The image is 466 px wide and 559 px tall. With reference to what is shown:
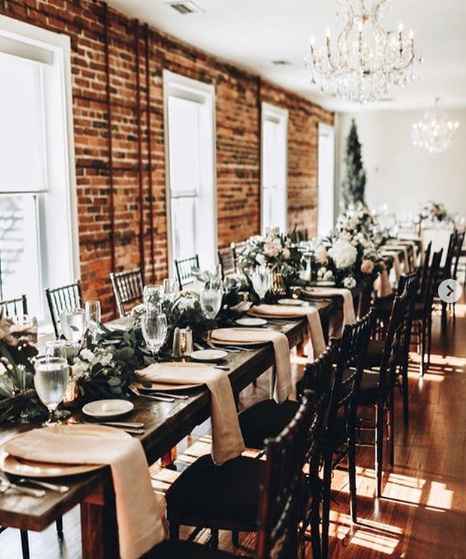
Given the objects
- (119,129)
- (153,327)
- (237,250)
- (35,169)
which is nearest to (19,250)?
(35,169)

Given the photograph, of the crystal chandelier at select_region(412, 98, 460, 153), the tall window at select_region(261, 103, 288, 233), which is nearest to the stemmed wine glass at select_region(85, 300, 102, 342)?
the tall window at select_region(261, 103, 288, 233)

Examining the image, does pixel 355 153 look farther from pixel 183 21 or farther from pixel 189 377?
pixel 189 377

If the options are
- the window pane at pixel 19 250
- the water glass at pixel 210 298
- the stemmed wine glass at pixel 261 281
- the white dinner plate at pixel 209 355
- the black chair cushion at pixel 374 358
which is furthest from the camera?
the window pane at pixel 19 250

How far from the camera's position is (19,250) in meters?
4.67

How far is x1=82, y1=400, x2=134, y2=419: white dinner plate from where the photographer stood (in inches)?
79.3

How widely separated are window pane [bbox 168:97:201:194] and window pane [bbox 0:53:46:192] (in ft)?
6.76

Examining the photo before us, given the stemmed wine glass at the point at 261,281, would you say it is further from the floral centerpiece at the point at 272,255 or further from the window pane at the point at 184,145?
the window pane at the point at 184,145

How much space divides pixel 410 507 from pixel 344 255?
6.68ft

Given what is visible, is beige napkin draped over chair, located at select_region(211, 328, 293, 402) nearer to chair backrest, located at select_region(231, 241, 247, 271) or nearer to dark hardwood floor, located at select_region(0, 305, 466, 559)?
dark hardwood floor, located at select_region(0, 305, 466, 559)

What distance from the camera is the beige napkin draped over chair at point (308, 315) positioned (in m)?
3.58

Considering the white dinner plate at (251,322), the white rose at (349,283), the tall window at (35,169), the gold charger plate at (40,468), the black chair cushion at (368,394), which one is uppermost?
the tall window at (35,169)

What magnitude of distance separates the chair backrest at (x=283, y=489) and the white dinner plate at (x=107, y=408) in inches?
22.9

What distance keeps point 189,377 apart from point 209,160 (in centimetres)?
509

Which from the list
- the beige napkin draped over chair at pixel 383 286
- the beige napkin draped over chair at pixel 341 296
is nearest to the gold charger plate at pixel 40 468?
the beige napkin draped over chair at pixel 341 296
